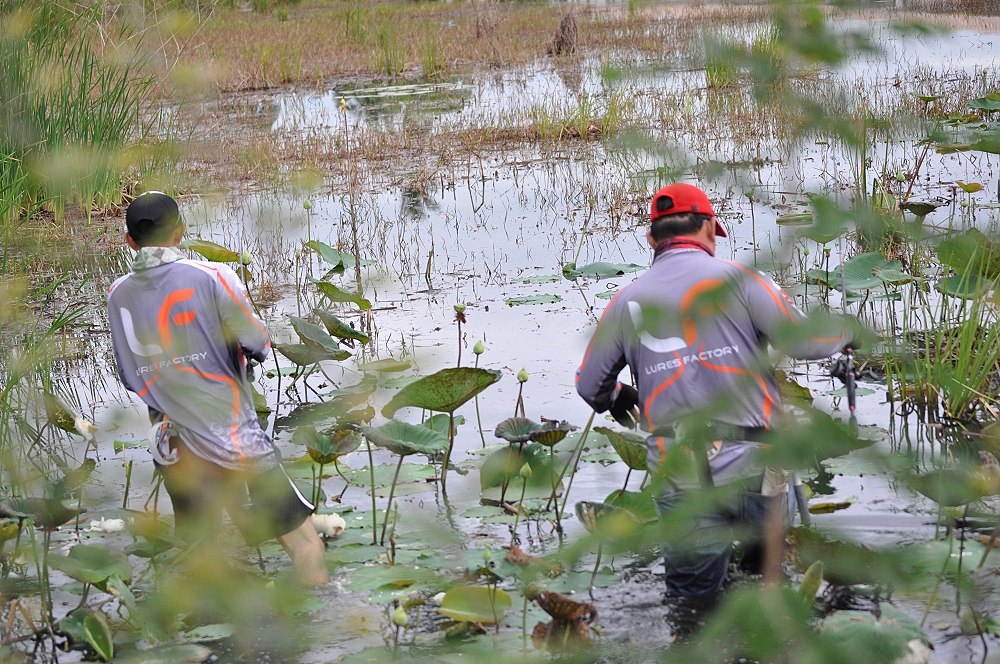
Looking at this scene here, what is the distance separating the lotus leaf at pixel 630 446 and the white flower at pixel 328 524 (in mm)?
1060

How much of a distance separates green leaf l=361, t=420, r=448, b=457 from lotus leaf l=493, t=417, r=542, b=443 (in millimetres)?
246

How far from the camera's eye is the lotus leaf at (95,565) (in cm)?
301

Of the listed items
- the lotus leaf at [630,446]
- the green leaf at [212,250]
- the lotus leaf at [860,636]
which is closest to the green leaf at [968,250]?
the lotus leaf at [860,636]

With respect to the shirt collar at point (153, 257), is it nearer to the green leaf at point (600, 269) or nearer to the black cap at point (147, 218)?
the black cap at point (147, 218)

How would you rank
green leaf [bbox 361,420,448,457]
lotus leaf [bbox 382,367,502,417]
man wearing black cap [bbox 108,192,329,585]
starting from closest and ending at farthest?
man wearing black cap [bbox 108,192,329,585] < lotus leaf [bbox 382,367,502,417] < green leaf [bbox 361,420,448,457]

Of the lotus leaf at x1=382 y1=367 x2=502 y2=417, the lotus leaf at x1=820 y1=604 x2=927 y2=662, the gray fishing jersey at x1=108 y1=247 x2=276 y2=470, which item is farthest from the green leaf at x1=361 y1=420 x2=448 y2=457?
the lotus leaf at x1=820 y1=604 x2=927 y2=662

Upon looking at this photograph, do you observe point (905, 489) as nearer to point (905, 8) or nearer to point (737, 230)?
point (905, 8)

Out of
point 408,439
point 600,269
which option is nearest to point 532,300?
point 600,269

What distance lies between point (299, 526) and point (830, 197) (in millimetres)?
3018

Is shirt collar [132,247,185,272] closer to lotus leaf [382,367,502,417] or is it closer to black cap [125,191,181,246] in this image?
black cap [125,191,181,246]

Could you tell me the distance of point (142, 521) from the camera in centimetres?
171

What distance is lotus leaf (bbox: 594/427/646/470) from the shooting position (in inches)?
157

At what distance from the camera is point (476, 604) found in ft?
10.2

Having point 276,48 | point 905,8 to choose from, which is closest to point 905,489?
point 905,8
